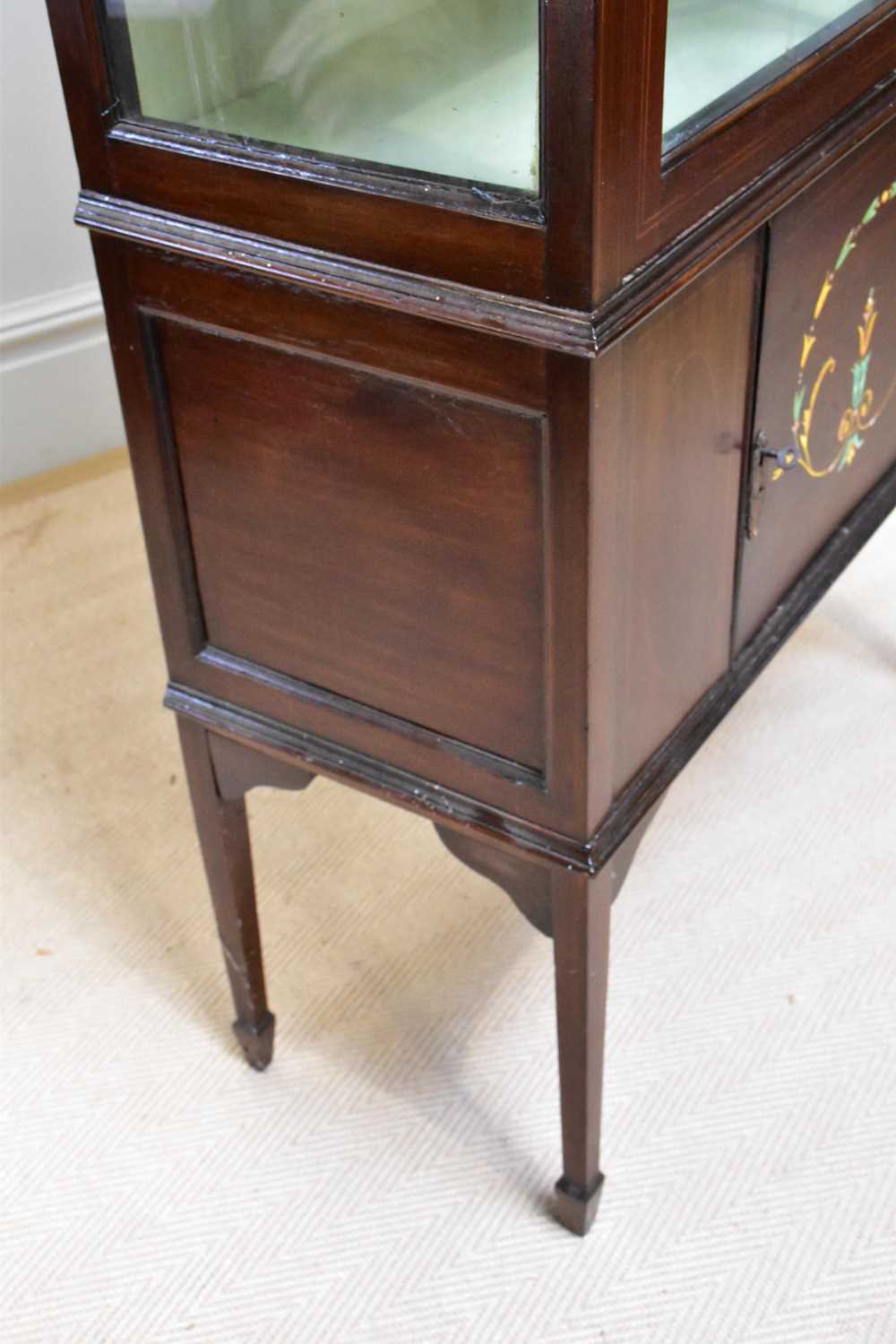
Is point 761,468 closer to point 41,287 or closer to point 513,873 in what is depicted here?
point 513,873

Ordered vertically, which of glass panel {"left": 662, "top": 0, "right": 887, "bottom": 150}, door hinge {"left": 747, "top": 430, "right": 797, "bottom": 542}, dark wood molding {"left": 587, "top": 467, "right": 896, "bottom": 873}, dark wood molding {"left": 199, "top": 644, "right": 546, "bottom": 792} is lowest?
dark wood molding {"left": 587, "top": 467, "right": 896, "bottom": 873}

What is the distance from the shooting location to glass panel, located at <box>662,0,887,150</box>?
2.64 ft

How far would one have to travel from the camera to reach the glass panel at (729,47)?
0.80 meters

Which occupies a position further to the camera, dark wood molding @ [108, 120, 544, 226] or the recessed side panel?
the recessed side panel

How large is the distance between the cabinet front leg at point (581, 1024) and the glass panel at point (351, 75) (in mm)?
448

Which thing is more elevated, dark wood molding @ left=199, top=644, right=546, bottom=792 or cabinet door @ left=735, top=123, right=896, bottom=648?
cabinet door @ left=735, top=123, right=896, bottom=648

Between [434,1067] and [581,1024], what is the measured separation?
0.28 meters

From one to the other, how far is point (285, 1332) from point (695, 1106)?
0.37 meters

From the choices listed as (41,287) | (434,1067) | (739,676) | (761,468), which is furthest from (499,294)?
(41,287)

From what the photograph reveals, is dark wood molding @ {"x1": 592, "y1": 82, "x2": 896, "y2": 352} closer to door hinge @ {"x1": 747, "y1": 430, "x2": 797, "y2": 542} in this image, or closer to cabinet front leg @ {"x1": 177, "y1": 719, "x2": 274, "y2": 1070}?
Answer: door hinge @ {"x1": 747, "y1": 430, "x2": 797, "y2": 542}

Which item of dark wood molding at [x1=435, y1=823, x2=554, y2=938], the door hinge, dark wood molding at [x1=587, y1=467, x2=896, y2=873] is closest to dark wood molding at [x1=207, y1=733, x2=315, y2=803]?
dark wood molding at [x1=435, y1=823, x2=554, y2=938]

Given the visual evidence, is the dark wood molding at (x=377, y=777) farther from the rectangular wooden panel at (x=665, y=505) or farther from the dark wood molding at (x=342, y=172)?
the dark wood molding at (x=342, y=172)

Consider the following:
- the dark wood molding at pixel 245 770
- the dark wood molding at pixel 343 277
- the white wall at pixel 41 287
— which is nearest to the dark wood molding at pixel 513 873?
the dark wood molding at pixel 245 770

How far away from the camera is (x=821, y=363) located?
109 centimetres
